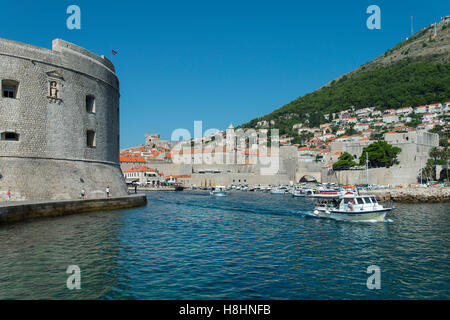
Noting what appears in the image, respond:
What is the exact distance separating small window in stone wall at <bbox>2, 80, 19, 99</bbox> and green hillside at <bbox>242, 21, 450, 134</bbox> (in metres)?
121

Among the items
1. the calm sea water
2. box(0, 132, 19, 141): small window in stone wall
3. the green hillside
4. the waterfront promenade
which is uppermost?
the green hillside

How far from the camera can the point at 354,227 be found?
59.6ft

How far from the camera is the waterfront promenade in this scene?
14948 mm

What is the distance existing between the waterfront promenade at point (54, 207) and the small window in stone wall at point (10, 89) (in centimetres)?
631

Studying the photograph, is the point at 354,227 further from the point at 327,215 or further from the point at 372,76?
the point at 372,76

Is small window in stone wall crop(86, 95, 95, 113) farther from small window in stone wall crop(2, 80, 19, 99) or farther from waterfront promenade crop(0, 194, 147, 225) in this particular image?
waterfront promenade crop(0, 194, 147, 225)

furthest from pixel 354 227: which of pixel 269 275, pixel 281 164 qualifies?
pixel 281 164

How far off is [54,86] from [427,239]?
810 inches

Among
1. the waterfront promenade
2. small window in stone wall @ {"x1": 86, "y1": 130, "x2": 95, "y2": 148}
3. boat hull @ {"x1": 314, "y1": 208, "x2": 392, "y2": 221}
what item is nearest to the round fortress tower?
small window in stone wall @ {"x1": 86, "y1": 130, "x2": 95, "y2": 148}

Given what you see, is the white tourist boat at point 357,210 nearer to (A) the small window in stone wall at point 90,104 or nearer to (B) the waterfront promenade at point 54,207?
(B) the waterfront promenade at point 54,207

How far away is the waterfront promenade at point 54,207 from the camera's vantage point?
14948mm

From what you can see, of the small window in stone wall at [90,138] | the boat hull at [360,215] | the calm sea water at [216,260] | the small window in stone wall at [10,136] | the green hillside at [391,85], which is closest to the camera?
the calm sea water at [216,260]

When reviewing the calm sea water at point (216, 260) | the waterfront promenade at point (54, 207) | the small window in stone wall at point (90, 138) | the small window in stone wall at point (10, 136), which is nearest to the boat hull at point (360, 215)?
the calm sea water at point (216, 260)

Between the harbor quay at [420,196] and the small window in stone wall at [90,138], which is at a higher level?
the small window in stone wall at [90,138]
